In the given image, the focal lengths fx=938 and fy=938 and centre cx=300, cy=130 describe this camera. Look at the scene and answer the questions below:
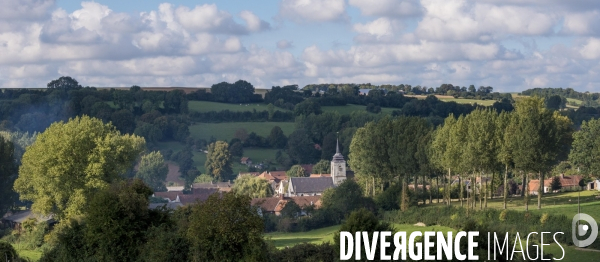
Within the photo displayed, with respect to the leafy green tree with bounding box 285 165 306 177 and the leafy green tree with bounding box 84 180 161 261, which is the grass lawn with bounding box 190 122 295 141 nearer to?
the leafy green tree with bounding box 285 165 306 177

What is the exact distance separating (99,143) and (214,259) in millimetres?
32533

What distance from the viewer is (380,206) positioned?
8144 centimetres

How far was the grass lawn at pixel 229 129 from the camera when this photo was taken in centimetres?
17325

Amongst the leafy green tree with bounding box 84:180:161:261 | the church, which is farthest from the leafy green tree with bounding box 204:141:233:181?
the leafy green tree with bounding box 84:180:161:261

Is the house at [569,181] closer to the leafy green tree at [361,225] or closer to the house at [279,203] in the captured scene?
the house at [279,203]

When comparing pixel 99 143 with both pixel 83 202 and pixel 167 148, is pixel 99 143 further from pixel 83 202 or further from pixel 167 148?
pixel 167 148

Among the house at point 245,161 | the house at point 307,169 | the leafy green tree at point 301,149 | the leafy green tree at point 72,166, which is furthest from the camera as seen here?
the leafy green tree at point 301,149

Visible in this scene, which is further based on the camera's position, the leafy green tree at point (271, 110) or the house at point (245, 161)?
the leafy green tree at point (271, 110)

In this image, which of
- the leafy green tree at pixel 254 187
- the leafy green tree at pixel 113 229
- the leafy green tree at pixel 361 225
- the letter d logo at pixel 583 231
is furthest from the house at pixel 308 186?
the leafy green tree at pixel 361 225

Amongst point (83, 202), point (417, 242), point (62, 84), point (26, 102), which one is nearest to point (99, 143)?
point (83, 202)

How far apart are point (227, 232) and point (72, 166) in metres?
32.7

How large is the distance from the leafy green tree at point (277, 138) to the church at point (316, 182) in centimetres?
3729

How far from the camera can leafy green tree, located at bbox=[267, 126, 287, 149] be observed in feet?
558

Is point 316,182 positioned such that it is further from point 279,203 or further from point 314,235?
point 314,235
